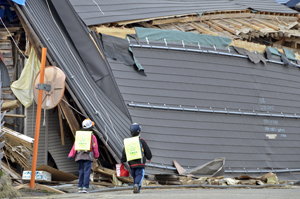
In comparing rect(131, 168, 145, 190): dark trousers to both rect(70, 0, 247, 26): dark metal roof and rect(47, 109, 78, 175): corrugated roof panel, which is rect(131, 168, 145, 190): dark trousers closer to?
rect(47, 109, 78, 175): corrugated roof panel

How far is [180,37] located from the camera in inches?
543

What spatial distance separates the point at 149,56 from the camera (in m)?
12.9

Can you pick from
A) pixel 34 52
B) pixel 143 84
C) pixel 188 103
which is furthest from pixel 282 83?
pixel 34 52

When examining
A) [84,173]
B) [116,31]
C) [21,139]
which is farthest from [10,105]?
[84,173]

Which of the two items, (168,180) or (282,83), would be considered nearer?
(168,180)

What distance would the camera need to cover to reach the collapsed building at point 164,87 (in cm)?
1182

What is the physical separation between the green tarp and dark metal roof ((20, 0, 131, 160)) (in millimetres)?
1640

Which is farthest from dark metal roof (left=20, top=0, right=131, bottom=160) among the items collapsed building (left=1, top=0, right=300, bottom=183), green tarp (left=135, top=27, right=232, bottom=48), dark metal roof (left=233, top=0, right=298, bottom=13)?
dark metal roof (left=233, top=0, right=298, bottom=13)

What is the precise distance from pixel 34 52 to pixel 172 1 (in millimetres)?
6092

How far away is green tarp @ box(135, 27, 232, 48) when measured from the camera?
43.4 feet

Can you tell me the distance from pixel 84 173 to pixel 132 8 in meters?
7.14

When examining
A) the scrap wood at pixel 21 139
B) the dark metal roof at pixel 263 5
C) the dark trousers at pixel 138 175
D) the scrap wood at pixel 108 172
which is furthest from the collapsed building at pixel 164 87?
the dark metal roof at pixel 263 5

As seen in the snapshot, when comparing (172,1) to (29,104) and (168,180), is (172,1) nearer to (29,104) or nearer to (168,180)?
(29,104)

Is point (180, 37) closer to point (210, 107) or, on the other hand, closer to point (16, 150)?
point (210, 107)
